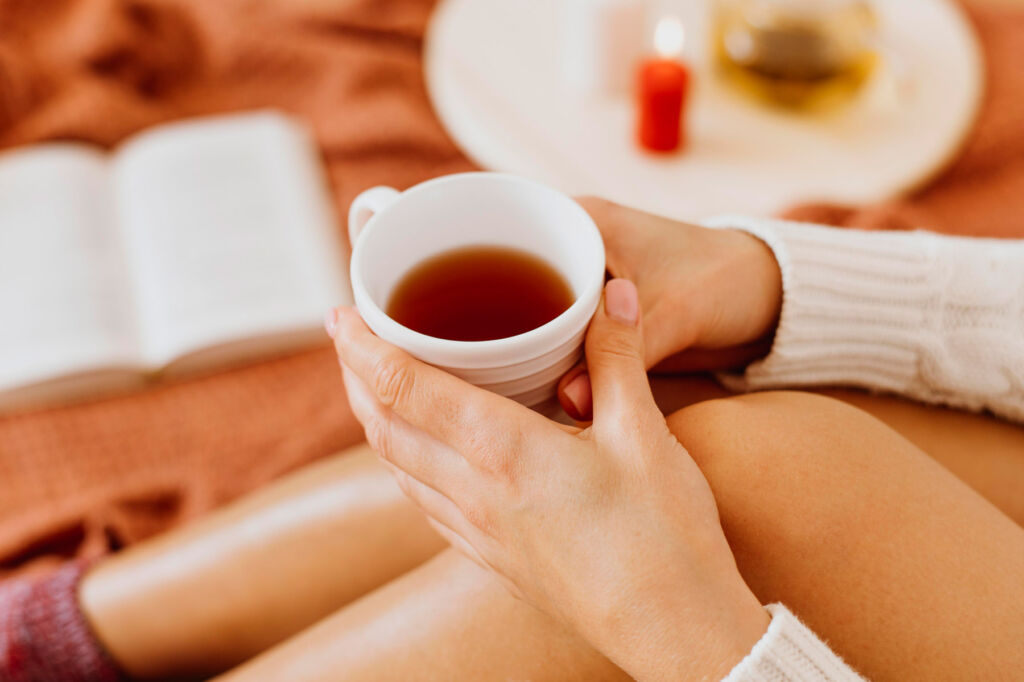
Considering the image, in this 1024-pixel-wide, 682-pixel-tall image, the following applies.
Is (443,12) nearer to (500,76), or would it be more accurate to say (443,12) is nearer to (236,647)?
(500,76)

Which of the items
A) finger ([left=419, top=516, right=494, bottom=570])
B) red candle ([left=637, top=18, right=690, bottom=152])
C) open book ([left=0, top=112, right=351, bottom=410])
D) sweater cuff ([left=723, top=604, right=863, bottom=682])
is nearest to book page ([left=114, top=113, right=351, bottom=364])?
open book ([left=0, top=112, right=351, bottom=410])

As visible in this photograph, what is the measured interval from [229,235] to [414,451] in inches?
27.4

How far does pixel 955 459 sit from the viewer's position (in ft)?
2.02

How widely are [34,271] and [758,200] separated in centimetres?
89

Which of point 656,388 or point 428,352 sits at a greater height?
point 428,352

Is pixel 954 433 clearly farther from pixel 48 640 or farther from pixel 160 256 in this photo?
pixel 160 256

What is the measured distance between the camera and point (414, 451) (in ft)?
1.60

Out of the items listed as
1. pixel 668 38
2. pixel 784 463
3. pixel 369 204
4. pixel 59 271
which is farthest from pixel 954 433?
pixel 59 271

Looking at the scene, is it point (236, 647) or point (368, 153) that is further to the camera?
point (368, 153)

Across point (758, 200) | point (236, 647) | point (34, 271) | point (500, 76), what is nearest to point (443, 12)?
point (500, 76)

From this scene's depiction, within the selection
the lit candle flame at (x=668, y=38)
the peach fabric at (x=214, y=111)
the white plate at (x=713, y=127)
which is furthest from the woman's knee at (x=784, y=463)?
the lit candle flame at (x=668, y=38)

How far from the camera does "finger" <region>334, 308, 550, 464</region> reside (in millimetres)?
443

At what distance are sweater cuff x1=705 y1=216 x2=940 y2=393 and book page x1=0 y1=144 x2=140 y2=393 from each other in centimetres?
74

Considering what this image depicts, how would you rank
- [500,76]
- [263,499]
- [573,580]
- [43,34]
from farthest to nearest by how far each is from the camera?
1. [43,34]
2. [500,76]
3. [263,499]
4. [573,580]
